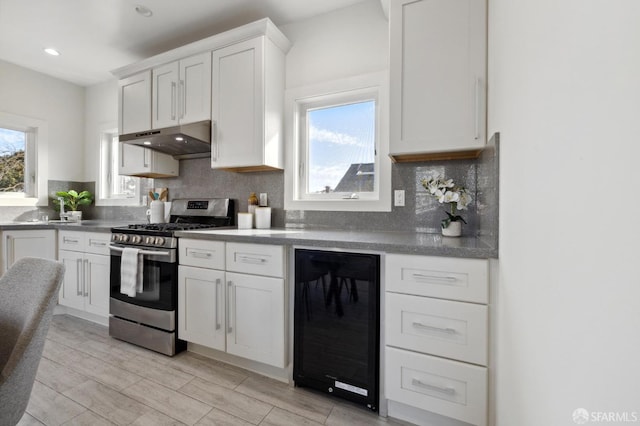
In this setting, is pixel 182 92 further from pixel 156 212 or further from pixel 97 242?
pixel 97 242

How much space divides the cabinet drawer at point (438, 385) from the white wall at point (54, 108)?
4403 mm

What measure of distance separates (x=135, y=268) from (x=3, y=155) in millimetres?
2577

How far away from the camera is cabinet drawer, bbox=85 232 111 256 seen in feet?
8.19

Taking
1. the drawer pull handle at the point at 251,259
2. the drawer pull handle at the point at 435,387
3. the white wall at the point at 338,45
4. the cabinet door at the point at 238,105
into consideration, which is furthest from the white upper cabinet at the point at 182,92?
the drawer pull handle at the point at 435,387

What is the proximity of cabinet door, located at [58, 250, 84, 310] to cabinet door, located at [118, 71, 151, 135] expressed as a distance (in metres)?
1.32

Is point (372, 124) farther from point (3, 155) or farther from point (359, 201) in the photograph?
point (3, 155)

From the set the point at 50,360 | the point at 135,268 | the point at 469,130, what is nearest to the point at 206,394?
the point at 135,268

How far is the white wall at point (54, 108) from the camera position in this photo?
310cm

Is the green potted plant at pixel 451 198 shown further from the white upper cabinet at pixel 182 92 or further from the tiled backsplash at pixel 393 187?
the white upper cabinet at pixel 182 92

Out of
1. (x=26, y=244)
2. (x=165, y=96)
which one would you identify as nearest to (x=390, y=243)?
(x=165, y=96)

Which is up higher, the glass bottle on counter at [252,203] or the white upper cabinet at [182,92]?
the white upper cabinet at [182,92]

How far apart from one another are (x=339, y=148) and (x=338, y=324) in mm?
A: 1407

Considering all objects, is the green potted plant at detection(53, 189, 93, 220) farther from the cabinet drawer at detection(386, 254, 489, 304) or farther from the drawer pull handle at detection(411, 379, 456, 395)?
the drawer pull handle at detection(411, 379, 456, 395)

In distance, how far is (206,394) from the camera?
5.44 feet
